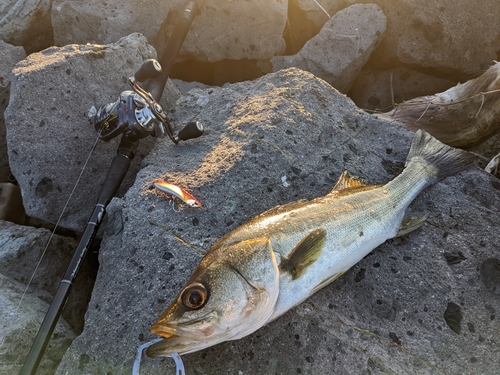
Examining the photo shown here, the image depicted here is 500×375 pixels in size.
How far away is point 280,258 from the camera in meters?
2.10

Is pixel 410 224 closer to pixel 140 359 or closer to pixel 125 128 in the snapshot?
pixel 140 359

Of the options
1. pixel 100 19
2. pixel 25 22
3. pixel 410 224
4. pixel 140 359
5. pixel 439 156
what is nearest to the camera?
pixel 140 359

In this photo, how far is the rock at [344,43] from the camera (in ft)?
17.0

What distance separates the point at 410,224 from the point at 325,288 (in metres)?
0.87

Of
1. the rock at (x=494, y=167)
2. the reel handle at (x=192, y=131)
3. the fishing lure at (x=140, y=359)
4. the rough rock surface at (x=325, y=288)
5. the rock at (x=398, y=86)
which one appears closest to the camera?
the fishing lure at (x=140, y=359)

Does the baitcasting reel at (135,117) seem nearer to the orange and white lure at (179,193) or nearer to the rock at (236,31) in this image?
the orange and white lure at (179,193)

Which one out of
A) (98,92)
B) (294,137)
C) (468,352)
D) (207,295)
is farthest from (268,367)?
(98,92)

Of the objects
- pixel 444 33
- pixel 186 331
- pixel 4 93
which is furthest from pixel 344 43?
pixel 186 331

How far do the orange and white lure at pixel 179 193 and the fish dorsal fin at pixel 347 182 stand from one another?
3.79 ft

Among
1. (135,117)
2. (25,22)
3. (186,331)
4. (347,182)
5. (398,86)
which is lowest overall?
(398,86)

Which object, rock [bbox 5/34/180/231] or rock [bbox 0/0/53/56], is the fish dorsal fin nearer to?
rock [bbox 5/34/180/231]

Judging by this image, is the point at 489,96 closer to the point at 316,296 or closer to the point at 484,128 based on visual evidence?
the point at 484,128

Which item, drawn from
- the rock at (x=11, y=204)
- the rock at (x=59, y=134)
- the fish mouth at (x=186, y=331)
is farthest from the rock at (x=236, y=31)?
the fish mouth at (x=186, y=331)

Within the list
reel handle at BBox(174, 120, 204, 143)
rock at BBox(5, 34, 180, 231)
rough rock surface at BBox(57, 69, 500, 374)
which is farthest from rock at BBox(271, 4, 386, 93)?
rock at BBox(5, 34, 180, 231)
